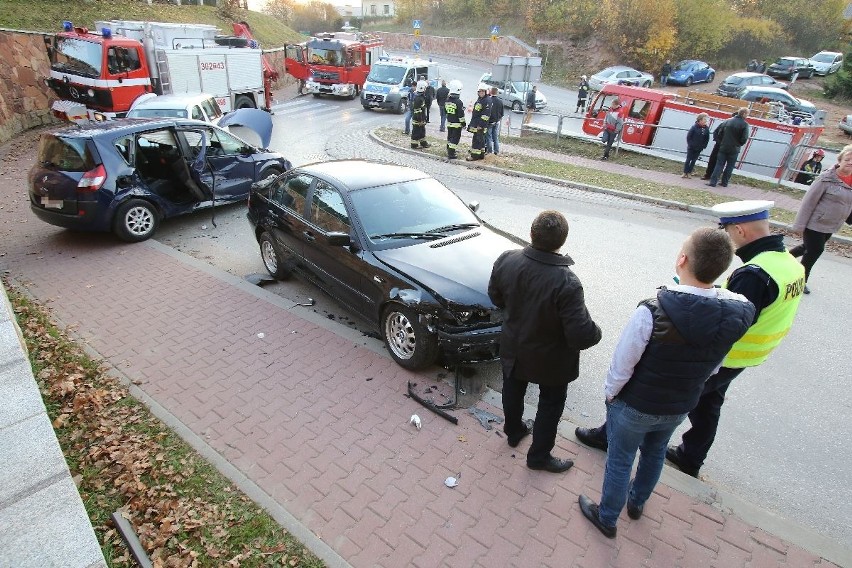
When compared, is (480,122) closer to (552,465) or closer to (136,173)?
(136,173)

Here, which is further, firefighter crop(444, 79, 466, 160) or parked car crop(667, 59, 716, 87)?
parked car crop(667, 59, 716, 87)

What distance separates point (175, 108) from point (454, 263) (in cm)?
935

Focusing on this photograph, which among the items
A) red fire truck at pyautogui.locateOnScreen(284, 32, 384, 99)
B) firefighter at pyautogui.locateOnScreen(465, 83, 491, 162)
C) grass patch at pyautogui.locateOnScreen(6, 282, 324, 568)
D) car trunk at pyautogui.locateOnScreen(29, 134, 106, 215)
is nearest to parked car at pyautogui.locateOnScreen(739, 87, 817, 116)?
firefighter at pyautogui.locateOnScreen(465, 83, 491, 162)

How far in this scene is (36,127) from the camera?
48.9 ft

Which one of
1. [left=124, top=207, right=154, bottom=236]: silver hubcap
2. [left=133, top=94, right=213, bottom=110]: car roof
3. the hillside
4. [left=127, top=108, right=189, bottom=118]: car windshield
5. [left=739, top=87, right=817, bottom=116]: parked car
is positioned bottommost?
[left=124, top=207, right=154, bottom=236]: silver hubcap

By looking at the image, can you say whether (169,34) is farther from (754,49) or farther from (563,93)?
(754,49)

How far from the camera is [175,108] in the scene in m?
11.0

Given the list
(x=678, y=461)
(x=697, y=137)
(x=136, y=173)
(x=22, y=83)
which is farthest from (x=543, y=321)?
(x=22, y=83)

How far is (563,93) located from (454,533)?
34785 millimetres

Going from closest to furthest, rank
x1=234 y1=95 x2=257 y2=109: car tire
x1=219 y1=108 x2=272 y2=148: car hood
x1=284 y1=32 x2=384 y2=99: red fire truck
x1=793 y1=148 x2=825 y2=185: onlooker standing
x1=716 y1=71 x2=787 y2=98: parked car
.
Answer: x1=219 y1=108 x2=272 y2=148: car hood < x1=793 y1=148 x2=825 y2=185: onlooker standing < x1=234 y1=95 x2=257 y2=109: car tire < x1=284 y1=32 x2=384 y2=99: red fire truck < x1=716 y1=71 x2=787 y2=98: parked car

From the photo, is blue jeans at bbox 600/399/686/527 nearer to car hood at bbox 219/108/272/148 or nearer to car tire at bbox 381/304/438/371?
car tire at bbox 381/304/438/371

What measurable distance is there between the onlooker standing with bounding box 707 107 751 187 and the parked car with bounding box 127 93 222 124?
38.2 ft

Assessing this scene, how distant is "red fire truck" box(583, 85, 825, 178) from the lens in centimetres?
1338

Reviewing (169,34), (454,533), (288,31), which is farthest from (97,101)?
(288,31)
